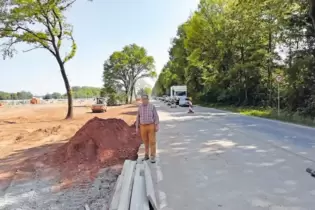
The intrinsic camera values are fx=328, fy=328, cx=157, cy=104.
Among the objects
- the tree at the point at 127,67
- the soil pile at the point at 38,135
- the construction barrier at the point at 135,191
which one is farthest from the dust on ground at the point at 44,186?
the tree at the point at 127,67

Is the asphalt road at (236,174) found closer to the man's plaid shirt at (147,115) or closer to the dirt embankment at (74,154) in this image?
the man's plaid shirt at (147,115)

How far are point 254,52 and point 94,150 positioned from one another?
28317mm

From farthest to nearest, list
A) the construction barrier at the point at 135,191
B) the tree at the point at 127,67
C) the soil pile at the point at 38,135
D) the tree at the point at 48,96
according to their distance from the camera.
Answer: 1. the tree at the point at 48,96
2. the tree at the point at 127,67
3. the soil pile at the point at 38,135
4. the construction barrier at the point at 135,191

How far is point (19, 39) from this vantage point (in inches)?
1084

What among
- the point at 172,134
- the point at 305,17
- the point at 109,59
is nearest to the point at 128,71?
the point at 109,59

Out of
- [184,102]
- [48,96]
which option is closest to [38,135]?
[184,102]

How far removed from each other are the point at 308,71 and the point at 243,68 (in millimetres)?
13206

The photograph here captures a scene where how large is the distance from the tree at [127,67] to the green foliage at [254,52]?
116ft

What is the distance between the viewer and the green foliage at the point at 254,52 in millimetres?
22922

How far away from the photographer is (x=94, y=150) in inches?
447

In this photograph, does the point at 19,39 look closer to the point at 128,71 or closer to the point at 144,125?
the point at 144,125

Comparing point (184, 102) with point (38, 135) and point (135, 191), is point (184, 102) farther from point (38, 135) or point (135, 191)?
point (135, 191)

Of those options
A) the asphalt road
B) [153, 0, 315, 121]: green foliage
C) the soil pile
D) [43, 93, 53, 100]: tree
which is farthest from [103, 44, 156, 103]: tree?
the asphalt road

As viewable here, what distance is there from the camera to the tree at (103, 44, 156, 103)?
90812 millimetres
